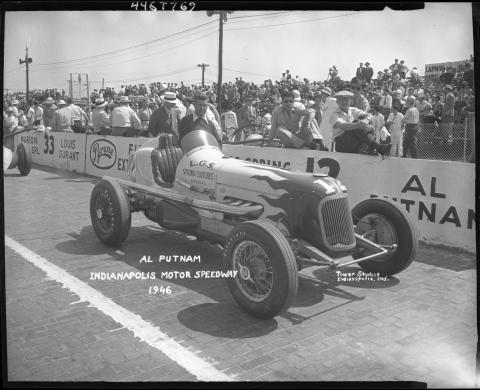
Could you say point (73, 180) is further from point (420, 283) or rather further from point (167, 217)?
point (420, 283)

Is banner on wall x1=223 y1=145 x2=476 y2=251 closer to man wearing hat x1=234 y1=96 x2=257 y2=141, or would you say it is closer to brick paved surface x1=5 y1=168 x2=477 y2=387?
brick paved surface x1=5 y1=168 x2=477 y2=387

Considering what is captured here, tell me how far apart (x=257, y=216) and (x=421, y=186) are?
226 centimetres

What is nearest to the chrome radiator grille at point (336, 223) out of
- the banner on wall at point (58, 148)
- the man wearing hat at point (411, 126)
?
the man wearing hat at point (411, 126)

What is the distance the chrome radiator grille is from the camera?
388cm

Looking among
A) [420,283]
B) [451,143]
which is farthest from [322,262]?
[451,143]

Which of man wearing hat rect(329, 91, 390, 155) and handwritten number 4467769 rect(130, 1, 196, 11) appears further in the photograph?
man wearing hat rect(329, 91, 390, 155)

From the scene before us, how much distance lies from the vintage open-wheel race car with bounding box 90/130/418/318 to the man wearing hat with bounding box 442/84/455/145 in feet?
6.88

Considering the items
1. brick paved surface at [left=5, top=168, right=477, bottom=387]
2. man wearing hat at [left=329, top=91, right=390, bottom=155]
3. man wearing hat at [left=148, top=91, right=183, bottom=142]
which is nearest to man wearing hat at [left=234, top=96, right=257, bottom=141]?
man wearing hat at [left=148, top=91, right=183, bottom=142]

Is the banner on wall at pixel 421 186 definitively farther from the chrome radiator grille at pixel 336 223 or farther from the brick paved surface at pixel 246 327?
the chrome radiator grille at pixel 336 223

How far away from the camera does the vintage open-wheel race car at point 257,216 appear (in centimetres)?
351

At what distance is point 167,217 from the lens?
486 cm

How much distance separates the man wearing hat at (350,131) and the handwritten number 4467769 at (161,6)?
115 inches

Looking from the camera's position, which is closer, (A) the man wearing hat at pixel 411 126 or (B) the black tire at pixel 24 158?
(A) the man wearing hat at pixel 411 126

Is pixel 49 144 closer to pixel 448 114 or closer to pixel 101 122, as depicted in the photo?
pixel 101 122
